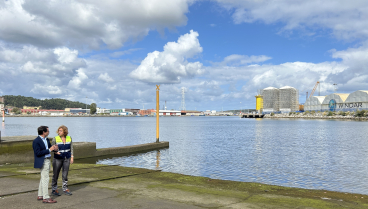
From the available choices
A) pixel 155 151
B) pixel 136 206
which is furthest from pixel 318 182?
pixel 155 151

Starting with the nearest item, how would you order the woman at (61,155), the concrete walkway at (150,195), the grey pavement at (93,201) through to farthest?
1. the grey pavement at (93,201)
2. the concrete walkway at (150,195)
3. the woman at (61,155)

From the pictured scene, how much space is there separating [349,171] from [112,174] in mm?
17190

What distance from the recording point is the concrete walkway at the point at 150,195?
27.8ft

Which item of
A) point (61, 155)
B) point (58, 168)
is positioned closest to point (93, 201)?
point (58, 168)

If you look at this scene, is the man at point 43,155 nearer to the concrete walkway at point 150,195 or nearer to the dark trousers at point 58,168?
the concrete walkway at point 150,195

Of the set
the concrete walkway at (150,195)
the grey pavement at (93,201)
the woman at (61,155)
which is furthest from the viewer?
the woman at (61,155)

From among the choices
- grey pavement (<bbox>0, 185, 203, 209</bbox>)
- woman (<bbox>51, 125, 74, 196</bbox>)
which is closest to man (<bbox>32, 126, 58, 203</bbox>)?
grey pavement (<bbox>0, 185, 203, 209</bbox>)

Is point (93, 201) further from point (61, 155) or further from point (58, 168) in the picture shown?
point (61, 155)

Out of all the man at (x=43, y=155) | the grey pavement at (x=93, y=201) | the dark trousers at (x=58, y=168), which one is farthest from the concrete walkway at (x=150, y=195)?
the dark trousers at (x=58, y=168)

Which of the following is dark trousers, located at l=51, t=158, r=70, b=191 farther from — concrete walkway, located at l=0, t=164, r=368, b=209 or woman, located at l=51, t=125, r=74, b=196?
concrete walkway, located at l=0, t=164, r=368, b=209

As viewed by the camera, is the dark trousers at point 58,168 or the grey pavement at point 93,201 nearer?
the grey pavement at point 93,201

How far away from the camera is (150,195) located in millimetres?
9656

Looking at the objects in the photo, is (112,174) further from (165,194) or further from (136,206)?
(136,206)

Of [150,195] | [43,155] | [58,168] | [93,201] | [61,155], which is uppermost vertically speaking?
[43,155]
